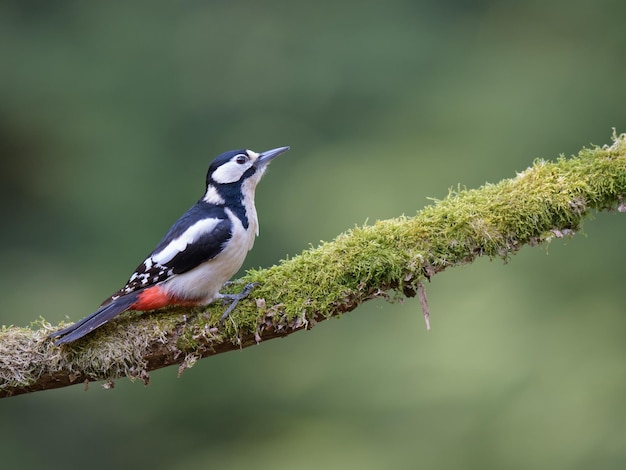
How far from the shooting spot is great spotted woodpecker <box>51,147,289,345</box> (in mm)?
3225

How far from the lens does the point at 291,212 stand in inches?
277

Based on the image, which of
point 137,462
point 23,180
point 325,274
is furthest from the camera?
point 23,180

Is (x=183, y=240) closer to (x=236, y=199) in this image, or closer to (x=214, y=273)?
(x=214, y=273)

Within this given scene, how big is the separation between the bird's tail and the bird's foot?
360mm

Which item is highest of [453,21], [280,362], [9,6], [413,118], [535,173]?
[9,6]

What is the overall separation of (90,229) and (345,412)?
2.70 meters

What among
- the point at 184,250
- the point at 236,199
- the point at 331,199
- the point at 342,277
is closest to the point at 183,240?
the point at 184,250

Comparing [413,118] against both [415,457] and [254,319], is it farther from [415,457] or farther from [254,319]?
[254,319]

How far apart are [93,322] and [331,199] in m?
4.05

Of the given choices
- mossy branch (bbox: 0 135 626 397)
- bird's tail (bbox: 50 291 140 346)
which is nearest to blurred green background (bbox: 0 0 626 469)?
mossy branch (bbox: 0 135 626 397)

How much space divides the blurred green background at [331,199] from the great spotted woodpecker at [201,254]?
2.89 meters

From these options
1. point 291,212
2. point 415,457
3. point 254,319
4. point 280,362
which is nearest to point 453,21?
point 291,212

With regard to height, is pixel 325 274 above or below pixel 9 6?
below

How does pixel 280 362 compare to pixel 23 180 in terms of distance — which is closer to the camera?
pixel 280 362
